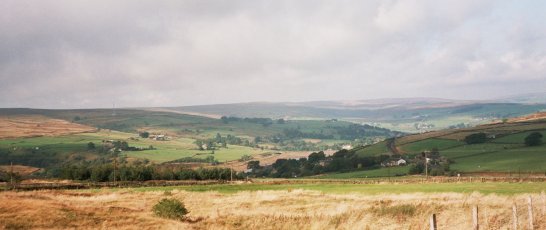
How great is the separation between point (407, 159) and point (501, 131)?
1612 inches

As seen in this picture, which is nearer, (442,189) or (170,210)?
(170,210)

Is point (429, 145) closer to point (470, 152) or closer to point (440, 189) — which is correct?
point (470, 152)

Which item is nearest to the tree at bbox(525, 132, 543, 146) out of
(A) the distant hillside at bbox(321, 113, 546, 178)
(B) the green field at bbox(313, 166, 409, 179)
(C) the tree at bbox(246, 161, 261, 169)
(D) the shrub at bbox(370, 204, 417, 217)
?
(A) the distant hillside at bbox(321, 113, 546, 178)

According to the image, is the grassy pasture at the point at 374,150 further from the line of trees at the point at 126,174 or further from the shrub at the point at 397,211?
the shrub at the point at 397,211

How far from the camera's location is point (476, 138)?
506 ft

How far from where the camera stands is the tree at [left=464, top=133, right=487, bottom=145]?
15284cm

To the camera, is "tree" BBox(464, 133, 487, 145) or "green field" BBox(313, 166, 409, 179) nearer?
"green field" BBox(313, 166, 409, 179)

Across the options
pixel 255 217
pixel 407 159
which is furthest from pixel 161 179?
pixel 255 217

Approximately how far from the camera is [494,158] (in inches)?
4897

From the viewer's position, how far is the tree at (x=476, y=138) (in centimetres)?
15284

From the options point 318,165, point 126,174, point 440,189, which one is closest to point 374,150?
point 318,165

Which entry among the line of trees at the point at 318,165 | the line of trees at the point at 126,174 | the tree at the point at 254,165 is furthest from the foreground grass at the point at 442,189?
the tree at the point at 254,165

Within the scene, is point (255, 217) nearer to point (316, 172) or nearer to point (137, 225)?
point (137, 225)

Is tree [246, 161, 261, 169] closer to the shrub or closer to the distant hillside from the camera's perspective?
the distant hillside
